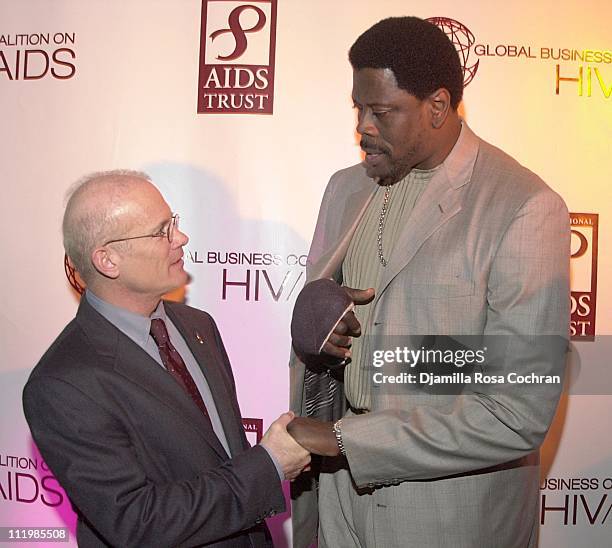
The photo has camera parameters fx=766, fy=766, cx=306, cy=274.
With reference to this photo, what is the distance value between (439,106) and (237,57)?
121 centimetres

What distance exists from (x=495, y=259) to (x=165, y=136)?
1523 mm

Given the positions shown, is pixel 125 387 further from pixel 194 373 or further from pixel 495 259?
pixel 495 259

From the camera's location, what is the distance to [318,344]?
175cm

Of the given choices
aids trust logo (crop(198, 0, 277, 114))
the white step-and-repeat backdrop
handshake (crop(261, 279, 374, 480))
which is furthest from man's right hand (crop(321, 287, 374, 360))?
aids trust logo (crop(198, 0, 277, 114))

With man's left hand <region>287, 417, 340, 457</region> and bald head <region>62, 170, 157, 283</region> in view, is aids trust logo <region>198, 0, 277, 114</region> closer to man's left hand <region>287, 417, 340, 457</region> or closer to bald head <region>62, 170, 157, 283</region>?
bald head <region>62, 170, 157, 283</region>

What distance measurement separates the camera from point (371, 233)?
1.87 metres

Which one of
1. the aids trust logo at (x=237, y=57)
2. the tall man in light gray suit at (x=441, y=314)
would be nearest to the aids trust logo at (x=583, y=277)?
the tall man in light gray suit at (x=441, y=314)

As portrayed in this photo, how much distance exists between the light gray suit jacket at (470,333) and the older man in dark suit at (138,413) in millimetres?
232

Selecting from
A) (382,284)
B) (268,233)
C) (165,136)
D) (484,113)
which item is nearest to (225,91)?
(165,136)

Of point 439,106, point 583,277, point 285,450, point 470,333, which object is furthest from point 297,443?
point 583,277

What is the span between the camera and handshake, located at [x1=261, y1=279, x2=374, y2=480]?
66.8 inches

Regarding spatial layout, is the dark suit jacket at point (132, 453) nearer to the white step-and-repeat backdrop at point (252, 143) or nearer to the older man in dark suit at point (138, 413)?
the older man in dark suit at point (138, 413)

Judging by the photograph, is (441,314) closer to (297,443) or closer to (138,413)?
(297,443)

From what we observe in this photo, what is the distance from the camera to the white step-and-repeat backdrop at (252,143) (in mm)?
2670
